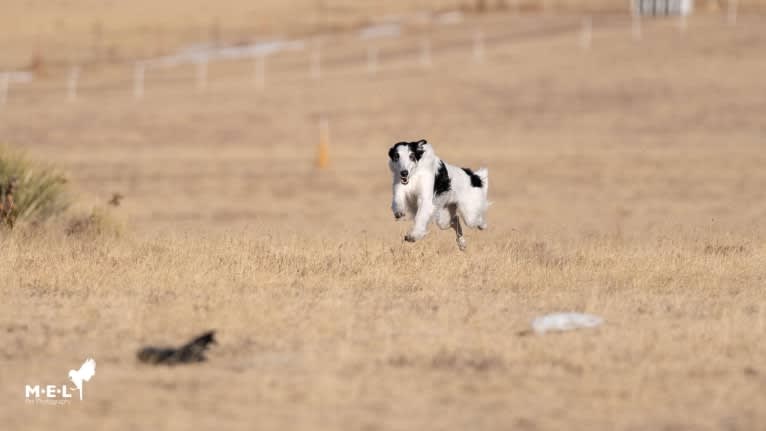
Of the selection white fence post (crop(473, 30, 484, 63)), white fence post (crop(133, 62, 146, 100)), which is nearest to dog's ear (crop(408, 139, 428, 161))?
white fence post (crop(133, 62, 146, 100))

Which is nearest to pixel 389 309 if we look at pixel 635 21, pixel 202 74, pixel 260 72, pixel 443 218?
pixel 443 218

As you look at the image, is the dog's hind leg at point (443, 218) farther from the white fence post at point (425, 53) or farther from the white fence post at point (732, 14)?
the white fence post at point (732, 14)

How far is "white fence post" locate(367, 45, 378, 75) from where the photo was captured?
5636 centimetres

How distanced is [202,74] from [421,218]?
46.2 metres

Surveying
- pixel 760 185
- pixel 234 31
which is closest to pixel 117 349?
pixel 760 185

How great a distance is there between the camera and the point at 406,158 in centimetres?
1395

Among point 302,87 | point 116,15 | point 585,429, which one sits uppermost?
point 116,15

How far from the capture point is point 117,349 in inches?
381

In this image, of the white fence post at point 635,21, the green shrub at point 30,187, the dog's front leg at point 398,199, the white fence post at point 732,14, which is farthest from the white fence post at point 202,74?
the dog's front leg at point 398,199

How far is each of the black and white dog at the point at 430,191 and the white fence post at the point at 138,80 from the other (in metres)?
37.6

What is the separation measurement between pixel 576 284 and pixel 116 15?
236 feet

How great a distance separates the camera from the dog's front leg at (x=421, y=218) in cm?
1414

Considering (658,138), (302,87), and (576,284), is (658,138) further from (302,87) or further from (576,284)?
(576,284)

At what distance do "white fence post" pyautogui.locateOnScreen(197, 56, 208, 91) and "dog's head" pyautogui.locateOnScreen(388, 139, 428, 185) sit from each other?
131ft
